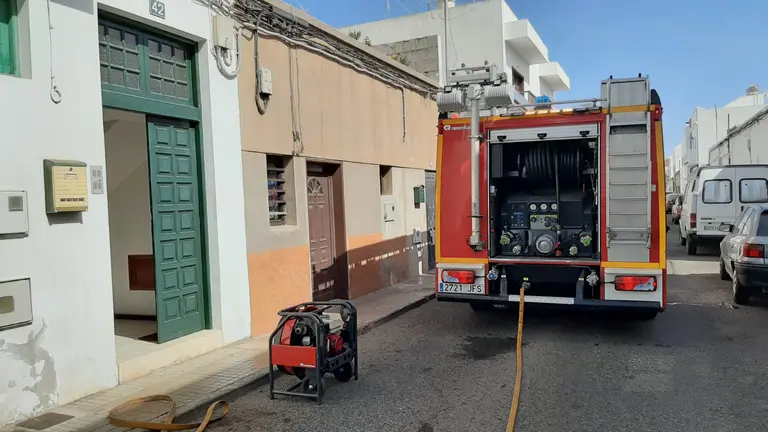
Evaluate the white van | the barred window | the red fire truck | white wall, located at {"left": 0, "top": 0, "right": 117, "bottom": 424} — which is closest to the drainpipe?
the red fire truck

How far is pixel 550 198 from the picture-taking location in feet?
26.2

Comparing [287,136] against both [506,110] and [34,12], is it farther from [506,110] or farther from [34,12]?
[34,12]

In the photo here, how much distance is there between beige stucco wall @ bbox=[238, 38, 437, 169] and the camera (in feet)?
25.0

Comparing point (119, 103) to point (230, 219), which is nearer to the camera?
point (119, 103)

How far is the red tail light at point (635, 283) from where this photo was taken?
6.51 m

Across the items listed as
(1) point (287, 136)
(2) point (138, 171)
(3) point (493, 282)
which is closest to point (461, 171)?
(3) point (493, 282)

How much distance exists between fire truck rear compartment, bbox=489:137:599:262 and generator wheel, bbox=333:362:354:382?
104 inches

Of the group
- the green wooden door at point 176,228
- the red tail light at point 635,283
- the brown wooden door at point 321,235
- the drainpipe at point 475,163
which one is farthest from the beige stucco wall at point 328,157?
the red tail light at point 635,283

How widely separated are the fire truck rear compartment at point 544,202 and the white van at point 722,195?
8.78m

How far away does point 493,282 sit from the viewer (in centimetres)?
741

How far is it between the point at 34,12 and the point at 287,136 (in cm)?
370

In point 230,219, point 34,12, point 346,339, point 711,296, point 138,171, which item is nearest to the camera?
point 34,12

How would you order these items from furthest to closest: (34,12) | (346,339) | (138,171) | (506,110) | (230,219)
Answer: (138,171) → (506,110) → (230,219) → (346,339) → (34,12)

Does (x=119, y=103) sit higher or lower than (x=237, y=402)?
higher
